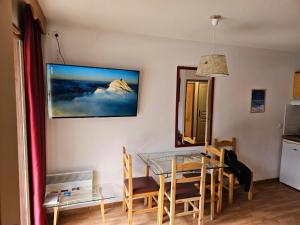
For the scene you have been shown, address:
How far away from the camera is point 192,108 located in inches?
130

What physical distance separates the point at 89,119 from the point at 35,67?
93 centimetres

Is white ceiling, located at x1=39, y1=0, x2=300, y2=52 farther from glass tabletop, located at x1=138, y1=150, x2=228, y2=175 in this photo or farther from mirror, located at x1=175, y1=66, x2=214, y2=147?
glass tabletop, located at x1=138, y1=150, x2=228, y2=175

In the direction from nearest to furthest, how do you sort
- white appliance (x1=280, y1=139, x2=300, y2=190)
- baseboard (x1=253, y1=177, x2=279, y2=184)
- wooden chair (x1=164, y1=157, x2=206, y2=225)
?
wooden chair (x1=164, y1=157, x2=206, y2=225) → white appliance (x1=280, y1=139, x2=300, y2=190) → baseboard (x1=253, y1=177, x2=279, y2=184)

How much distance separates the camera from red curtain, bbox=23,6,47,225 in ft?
6.48

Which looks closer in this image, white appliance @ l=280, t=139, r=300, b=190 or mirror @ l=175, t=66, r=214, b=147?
mirror @ l=175, t=66, r=214, b=147

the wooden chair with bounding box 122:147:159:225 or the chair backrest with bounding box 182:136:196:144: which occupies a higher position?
the chair backrest with bounding box 182:136:196:144

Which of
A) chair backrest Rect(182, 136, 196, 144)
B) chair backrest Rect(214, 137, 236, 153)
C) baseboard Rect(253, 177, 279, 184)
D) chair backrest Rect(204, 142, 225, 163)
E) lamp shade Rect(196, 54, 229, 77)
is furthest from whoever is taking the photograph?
baseboard Rect(253, 177, 279, 184)

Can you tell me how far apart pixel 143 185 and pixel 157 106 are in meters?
1.09

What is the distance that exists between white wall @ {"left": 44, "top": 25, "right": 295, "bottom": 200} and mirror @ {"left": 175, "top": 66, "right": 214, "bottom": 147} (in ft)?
0.35

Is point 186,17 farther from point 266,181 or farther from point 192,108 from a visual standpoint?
point 266,181

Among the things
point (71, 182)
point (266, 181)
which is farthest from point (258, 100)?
point (71, 182)

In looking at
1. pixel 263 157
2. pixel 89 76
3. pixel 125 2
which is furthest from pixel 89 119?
pixel 263 157

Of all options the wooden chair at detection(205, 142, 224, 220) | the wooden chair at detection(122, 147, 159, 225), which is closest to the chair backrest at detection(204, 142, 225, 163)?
the wooden chair at detection(205, 142, 224, 220)

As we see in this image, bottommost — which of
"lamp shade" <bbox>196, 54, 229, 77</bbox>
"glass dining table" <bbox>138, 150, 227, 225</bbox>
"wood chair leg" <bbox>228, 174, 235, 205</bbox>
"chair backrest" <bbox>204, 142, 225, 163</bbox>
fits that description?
"wood chair leg" <bbox>228, 174, 235, 205</bbox>
